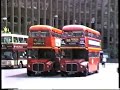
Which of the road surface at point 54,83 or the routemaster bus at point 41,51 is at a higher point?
the routemaster bus at point 41,51

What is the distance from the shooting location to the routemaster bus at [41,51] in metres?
25.9

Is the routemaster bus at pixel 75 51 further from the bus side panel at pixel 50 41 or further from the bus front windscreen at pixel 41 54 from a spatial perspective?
the bus front windscreen at pixel 41 54

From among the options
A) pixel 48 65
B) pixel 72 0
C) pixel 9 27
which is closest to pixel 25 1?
pixel 9 27

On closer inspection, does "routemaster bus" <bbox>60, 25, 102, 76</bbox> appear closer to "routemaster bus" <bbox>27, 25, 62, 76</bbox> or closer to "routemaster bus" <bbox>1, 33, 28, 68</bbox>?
"routemaster bus" <bbox>27, 25, 62, 76</bbox>

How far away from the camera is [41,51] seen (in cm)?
2623

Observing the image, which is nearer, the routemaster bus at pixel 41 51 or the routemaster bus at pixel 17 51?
the routemaster bus at pixel 17 51

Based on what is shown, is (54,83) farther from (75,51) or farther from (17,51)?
(75,51)

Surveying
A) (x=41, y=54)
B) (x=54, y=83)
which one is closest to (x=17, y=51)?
(x=41, y=54)

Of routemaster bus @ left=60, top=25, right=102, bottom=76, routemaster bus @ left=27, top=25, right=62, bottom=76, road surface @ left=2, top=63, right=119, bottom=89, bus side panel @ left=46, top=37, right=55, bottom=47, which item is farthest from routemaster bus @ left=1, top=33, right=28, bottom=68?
routemaster bus @ left=60, top=25, right=102, bottom=76

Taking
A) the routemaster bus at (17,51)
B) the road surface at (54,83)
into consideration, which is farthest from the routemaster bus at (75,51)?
the road surface at (54,83)

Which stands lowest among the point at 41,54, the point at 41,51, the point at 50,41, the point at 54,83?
the point at 54,83

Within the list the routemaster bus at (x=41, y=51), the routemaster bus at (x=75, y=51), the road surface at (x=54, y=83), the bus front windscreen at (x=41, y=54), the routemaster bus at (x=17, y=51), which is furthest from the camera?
the bus front windscreen at (x=41, y=54)

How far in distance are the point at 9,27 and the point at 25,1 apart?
15.7 ft

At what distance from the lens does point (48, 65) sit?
85.4 feet
